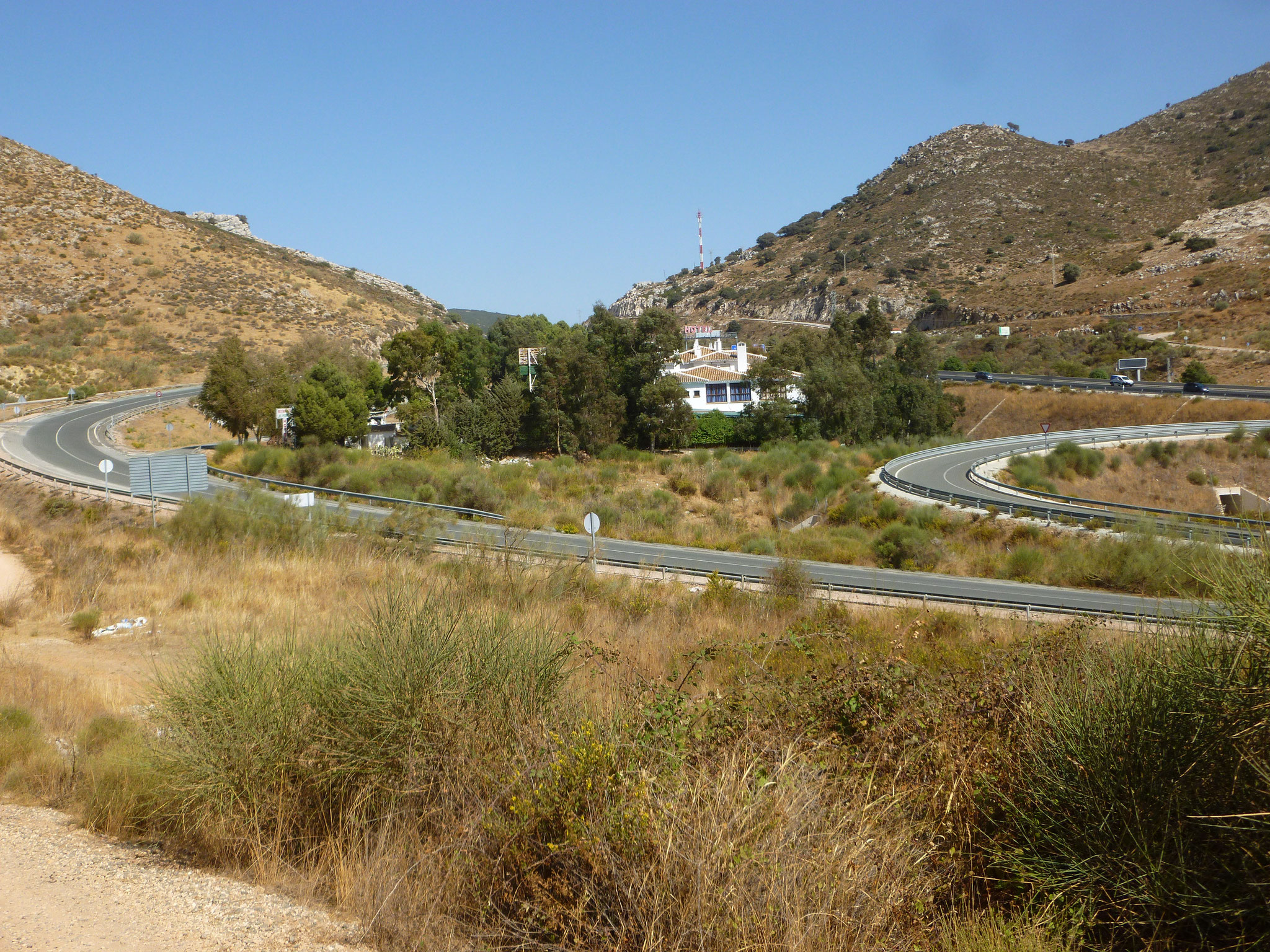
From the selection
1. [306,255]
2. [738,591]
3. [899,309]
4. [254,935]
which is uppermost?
[306,255]

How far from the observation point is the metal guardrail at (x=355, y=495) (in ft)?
93.4

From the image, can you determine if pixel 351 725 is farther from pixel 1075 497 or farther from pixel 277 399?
pixel 277 399

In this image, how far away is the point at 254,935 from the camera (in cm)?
475

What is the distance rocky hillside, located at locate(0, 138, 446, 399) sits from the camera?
223ft

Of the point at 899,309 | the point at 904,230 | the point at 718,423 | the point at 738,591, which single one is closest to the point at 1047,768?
the point at 738,591

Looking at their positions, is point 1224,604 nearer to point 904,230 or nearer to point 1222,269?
point 1222,269

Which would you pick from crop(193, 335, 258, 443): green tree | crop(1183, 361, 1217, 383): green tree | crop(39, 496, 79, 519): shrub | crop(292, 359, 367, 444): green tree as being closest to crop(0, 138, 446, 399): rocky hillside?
crop(193, 335, 258, 443): green tree

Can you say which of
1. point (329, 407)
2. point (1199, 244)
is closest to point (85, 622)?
point (329, 407)

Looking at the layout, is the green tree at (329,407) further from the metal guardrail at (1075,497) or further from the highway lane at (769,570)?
the metal guardrail at (1075,497)

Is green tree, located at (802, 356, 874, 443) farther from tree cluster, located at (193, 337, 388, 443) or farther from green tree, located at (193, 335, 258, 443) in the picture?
green tree, located at (193, 335, 258, 443)

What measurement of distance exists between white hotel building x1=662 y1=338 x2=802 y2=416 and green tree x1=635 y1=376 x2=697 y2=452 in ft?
16.0

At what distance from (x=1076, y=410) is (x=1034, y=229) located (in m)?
59.4

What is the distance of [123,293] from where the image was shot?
7738 centimetres

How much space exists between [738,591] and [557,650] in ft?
41.9
